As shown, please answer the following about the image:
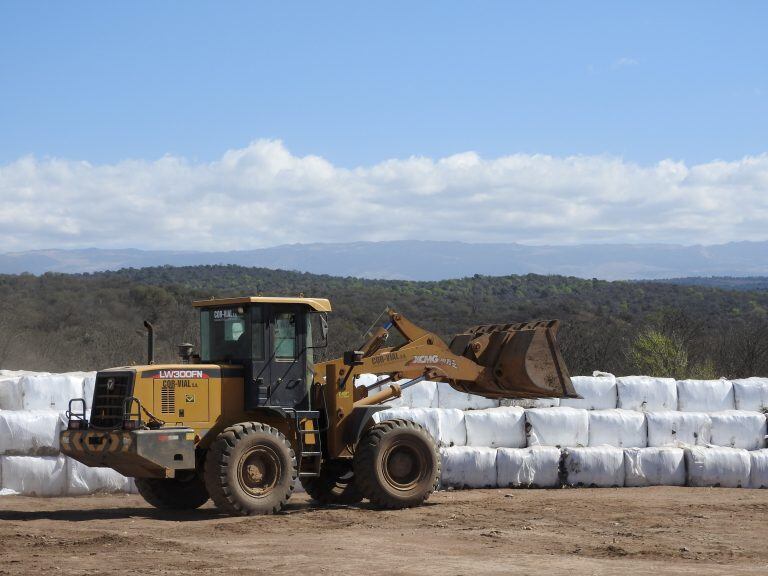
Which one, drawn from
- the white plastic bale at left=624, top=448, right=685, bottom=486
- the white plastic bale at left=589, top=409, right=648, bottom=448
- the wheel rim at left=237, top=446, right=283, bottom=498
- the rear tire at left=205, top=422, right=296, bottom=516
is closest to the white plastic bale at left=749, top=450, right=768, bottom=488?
the white plastic bale at left=624, top=448, right=685, bottom=486

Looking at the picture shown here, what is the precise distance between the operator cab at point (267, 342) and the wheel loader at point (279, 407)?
0.05ft

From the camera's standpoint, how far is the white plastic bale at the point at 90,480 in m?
16.8

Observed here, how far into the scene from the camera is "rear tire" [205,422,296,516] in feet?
44.7

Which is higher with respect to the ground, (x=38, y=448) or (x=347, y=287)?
(x=347, y=287)

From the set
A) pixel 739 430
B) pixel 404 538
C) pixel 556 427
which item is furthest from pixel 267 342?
pixel 739 430

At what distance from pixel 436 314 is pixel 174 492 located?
3610 centimetres

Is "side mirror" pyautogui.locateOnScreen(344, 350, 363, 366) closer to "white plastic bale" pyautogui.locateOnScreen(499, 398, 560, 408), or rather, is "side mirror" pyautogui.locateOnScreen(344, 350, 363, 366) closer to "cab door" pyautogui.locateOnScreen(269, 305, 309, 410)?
"cab door" pyautogui.locateOnScreen(269, 305, 309, 410)

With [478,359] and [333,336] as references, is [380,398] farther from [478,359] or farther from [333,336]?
[333,336]

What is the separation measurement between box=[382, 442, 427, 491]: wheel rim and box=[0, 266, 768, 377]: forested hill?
14.8 metres

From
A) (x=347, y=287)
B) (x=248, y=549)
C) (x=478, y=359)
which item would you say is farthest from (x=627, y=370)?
(x=347, y=287)

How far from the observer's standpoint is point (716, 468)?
1847 cm

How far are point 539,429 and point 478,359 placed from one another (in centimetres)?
297

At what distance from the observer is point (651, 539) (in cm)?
1250

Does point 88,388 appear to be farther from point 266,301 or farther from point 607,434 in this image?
point 607,434
